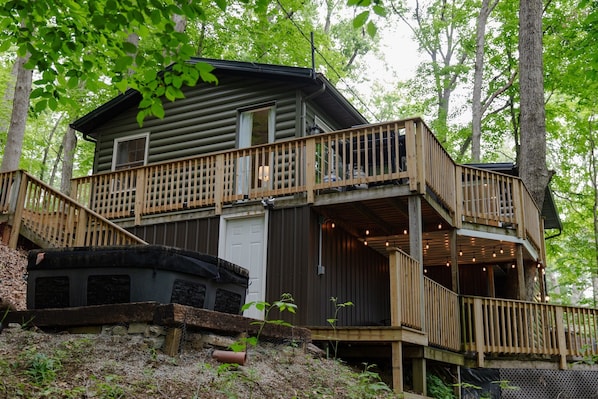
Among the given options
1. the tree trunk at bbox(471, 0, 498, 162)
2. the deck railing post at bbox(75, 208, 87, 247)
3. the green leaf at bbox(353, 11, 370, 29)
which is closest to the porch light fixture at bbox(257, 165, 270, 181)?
the deck railing post at bbox(75, 208, 87, 247)

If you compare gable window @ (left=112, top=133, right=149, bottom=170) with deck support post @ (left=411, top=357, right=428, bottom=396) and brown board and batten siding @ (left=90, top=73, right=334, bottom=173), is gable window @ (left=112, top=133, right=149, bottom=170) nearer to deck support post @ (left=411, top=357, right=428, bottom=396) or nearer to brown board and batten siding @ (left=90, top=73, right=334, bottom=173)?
brown board and batten siding @ (left=90, top=73, right=334, bottom=173)

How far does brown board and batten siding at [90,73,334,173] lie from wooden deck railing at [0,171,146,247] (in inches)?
133

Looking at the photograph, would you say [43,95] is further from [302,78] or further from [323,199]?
[302,78]

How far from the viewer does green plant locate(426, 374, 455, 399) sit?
1021 centimetres

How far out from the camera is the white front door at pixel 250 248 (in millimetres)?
11266

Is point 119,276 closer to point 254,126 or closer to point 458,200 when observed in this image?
point 458,200

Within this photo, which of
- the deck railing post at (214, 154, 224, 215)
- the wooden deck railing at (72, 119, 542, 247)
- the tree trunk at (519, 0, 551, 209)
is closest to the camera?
the wooden deck railing at (72, 119, 542, 247)

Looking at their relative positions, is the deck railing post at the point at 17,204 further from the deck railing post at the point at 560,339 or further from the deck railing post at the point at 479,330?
the deck railing post at the point at 560,339

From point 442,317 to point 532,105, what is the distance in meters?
7.79

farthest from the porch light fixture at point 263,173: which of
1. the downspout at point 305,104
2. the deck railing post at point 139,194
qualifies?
the deck railing post at point 139,194

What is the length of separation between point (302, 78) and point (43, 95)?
6834 millimetres

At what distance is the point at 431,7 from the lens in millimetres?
29141

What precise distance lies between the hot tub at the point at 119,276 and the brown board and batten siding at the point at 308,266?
412cm

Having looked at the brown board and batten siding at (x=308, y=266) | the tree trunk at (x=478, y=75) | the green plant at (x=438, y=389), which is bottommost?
the green plant at (x=438, y=389)
